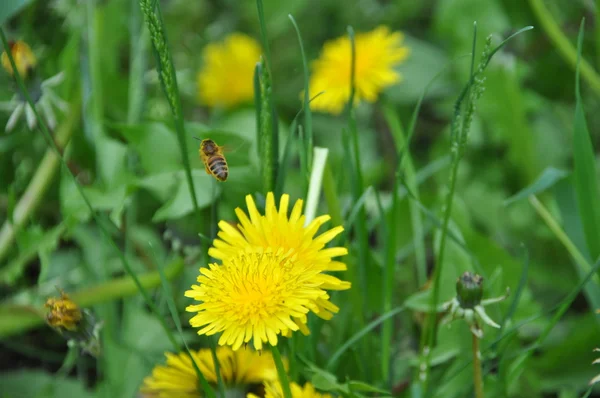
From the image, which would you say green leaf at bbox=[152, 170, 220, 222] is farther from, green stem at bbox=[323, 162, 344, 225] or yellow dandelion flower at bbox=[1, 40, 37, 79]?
yellow dandelion flower at bbox=[1, 40, 37, 79]

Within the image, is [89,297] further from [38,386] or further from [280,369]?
[280,369]

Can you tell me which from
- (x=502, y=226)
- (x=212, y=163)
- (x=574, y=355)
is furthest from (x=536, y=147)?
(x=212, y=163)

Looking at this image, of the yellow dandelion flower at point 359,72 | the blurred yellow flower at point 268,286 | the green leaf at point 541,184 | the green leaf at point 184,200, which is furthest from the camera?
the yellow dandelion flower at point 359,72

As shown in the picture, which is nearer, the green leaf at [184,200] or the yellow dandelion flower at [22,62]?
the green leaf at [184,200]

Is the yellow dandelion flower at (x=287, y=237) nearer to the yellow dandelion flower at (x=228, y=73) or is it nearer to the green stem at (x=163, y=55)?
the green stem at (x=163, y=55)

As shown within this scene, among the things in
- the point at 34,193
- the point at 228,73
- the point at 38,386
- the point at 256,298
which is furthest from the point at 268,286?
the point at 228,73

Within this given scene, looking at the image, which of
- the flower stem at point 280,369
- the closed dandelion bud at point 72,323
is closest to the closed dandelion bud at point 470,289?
the flower stem at point 280,369
